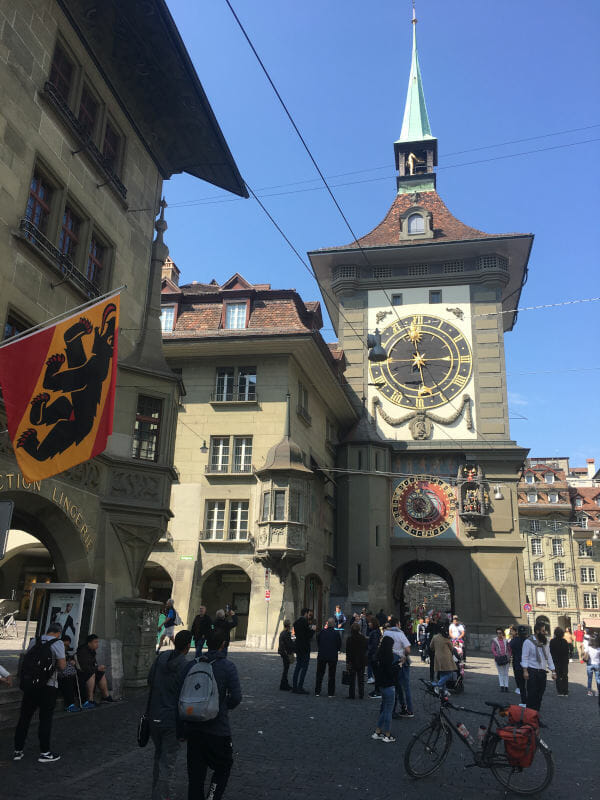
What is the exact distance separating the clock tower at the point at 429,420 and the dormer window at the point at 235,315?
9146 millimetres

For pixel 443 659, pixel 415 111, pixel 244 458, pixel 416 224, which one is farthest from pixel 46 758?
pixel 415 111

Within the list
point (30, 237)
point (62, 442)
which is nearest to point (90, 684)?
point (62, 442)

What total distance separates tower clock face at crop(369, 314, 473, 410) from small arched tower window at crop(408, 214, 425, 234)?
6268mm

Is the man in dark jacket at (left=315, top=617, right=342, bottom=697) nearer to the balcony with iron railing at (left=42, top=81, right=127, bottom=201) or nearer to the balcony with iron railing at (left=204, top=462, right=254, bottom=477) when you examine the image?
the balcony with iron railing at (left=42, top=81, right=127, bottom=201)

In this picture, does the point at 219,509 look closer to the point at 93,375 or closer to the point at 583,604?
the point at 93,375

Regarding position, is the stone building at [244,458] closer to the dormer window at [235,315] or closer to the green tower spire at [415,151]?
the dormer window at [235,315]

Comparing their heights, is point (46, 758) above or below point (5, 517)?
below

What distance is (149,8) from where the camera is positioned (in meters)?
14.1

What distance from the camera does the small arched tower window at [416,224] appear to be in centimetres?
4322

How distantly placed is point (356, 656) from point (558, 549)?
61.0 meters

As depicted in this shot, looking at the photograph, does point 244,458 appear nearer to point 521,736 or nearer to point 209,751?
point 521,736

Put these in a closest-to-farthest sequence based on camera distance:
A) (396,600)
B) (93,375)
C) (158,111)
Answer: (93,375) < (158,111) < (396,600)

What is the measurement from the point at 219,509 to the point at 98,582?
13.6 m

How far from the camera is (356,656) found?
14.0m
